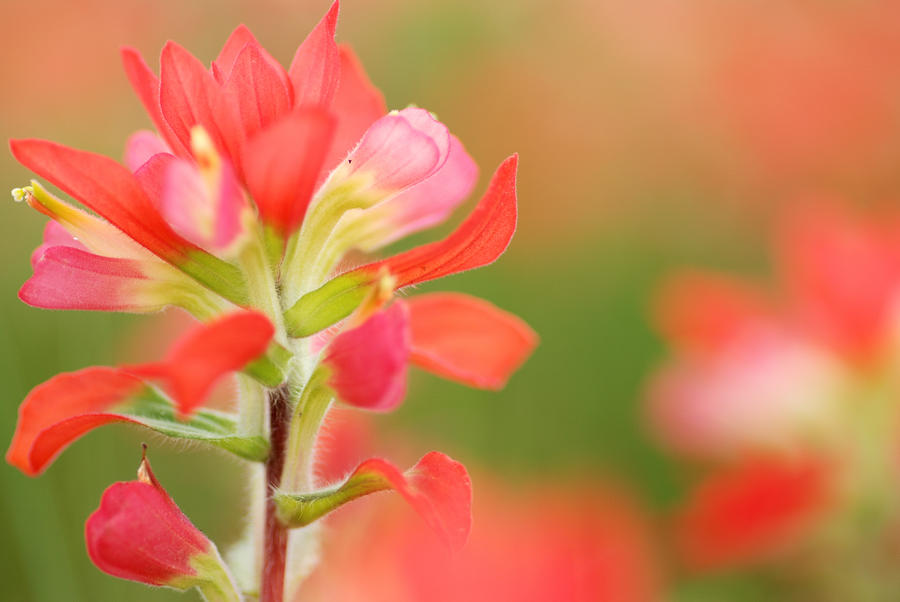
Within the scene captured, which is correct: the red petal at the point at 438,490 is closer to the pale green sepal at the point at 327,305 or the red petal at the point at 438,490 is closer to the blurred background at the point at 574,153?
the pale green sepal at the point at 327,305

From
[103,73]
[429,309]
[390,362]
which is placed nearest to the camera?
[390,362]

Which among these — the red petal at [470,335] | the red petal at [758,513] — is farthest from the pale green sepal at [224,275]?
the red petal at [758,513]

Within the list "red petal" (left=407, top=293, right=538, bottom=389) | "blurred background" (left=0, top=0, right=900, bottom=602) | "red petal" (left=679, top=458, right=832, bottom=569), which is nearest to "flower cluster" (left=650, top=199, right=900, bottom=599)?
"red petal" (left=679, top=458, right=832, bottom=569)

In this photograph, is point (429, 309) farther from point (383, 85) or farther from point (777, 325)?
point (383, 85)

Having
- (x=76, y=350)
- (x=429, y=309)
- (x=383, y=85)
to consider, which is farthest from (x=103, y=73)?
(x=429, y=309)

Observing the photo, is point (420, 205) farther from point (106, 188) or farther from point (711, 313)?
point (711, 313)
